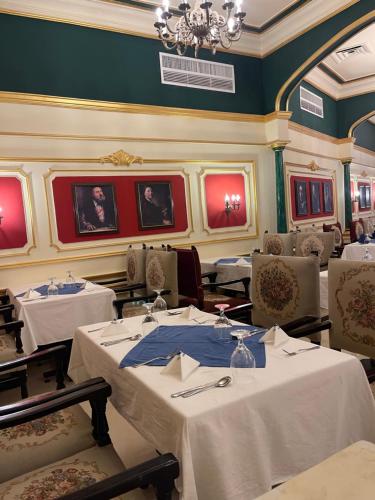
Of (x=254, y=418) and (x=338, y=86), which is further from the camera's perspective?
(x=338, y=86)

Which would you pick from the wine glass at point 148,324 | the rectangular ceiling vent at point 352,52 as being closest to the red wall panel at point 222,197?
the rectangular ceiling vent at point 352,52

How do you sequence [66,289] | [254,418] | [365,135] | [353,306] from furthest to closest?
[365,135], [66,289], [353,306], [254,418]

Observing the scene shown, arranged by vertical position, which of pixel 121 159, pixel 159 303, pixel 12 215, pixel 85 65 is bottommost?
pixel 159 303

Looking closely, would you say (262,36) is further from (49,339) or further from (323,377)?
(323,377)

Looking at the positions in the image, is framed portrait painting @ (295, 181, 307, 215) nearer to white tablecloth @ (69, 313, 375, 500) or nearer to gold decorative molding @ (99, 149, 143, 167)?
gold decorative molding @ (99, 149, 143, 167)

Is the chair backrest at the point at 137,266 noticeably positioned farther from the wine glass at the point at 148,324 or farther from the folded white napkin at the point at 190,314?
the wine glass at the point at 148,324

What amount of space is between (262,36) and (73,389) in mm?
6124

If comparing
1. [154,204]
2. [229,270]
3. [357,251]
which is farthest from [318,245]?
[154,204]

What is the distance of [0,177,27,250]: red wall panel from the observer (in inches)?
162

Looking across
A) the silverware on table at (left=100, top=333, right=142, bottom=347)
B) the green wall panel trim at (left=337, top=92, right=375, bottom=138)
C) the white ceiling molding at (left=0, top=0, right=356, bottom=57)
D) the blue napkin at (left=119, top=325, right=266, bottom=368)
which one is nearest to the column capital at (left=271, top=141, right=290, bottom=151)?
the white ceiling molding at (left=0, top=0, right=356, bottom=57)

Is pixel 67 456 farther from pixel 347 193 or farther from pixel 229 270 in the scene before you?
pixel 347 193

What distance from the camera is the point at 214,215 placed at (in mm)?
5680

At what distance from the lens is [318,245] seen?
16.3 ft

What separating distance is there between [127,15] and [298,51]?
2.54m
